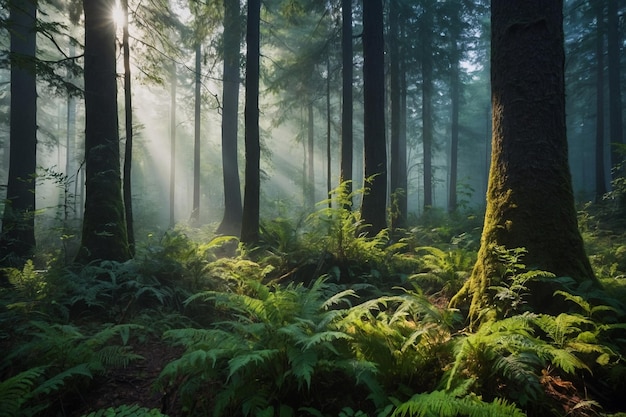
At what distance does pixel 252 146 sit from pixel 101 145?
3.49m

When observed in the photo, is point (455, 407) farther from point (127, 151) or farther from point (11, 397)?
point (127, 151)

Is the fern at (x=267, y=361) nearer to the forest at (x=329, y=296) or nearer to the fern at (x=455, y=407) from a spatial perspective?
the forest at (x=329, y=296)

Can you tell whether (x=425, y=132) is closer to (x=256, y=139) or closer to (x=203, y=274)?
(x=256, y=139)

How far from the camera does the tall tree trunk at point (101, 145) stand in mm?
6691

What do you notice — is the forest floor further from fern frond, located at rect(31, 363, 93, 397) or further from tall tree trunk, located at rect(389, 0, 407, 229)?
tall tree trunk, located at rect(389, 0, 407, 229)

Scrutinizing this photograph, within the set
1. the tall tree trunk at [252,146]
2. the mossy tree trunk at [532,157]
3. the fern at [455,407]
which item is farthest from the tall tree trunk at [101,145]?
the mossy tree trunk at [532,157]

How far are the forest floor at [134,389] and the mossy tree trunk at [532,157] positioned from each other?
11.9 feet

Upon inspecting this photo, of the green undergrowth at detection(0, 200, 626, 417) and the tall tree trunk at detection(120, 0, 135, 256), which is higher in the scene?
the tall tree trunk at detection(120, 0, 135, 256)

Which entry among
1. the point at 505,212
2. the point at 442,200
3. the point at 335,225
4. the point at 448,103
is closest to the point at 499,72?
the point at 505,212

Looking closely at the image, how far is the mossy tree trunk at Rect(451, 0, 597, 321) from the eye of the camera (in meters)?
4.09

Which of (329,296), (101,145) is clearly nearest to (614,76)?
(329,296)

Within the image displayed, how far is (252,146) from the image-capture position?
905cm

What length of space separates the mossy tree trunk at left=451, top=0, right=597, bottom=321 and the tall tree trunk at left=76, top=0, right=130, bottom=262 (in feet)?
21.7

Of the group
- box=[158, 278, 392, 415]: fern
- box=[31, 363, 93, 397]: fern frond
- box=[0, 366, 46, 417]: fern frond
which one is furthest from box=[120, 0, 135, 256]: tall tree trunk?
box=[158, 278, 392, 415]: fern
